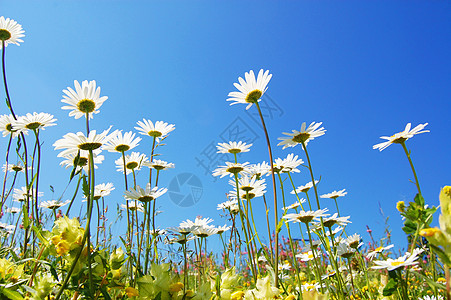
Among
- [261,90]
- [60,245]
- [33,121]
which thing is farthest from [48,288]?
[33,121]

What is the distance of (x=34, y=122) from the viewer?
6.44 ft

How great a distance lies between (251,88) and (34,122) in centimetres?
138

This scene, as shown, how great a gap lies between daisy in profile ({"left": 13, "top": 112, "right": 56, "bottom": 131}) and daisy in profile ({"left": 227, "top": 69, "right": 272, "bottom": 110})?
1.13 m

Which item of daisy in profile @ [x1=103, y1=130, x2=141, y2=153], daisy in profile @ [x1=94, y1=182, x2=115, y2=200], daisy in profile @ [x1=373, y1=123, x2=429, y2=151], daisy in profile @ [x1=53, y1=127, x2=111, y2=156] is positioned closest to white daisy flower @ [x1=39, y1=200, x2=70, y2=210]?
daisy in profile @ [x1=94, y1=182, x2=115, y2=200]

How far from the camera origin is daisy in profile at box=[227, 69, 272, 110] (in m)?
1.60

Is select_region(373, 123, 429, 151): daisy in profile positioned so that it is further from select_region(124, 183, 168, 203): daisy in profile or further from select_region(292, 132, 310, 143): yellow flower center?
select_region(124, 183, 168, 203): daisy in profile

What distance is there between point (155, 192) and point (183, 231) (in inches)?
9.1

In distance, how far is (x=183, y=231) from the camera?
1.50 meters

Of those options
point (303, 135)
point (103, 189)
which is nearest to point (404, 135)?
point (303, 135)

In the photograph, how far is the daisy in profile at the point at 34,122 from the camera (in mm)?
1884

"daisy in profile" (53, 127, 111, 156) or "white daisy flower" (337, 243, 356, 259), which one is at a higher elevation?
"daisy in profile" (53, 127, 111, 156)

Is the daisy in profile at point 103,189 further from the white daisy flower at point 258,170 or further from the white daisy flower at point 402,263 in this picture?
the white daisy flower at point 402,263

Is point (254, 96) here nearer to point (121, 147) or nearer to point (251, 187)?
point (251, 187)

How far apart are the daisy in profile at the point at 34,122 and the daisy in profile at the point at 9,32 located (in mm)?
1043
